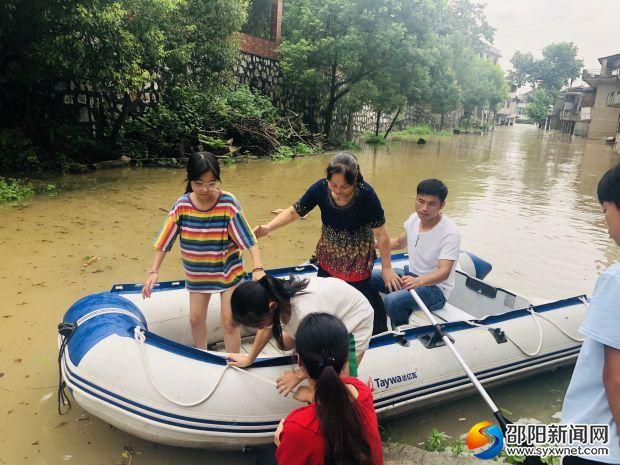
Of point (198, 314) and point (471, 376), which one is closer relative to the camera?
point (471, 376)

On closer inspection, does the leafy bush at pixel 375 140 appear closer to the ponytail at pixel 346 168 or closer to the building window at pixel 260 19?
the building window at pixel 260 19

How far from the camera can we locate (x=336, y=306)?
2.15m

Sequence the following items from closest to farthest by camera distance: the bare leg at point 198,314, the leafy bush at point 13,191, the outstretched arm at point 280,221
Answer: the bare leg at point 198,314 < the outstretched arm at point 280,221 < the leafy bush at point 13,191

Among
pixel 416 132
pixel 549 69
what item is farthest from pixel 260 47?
pixel 549 69

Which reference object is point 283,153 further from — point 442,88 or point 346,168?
point 442,88

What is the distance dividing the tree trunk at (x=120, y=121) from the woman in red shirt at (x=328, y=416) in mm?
10121

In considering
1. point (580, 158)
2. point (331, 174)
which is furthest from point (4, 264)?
point (580, 158)

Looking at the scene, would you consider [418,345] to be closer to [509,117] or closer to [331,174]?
[331,174]

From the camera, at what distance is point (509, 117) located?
259 feet

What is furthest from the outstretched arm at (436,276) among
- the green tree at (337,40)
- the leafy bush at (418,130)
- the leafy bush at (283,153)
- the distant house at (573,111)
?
the distant house at (573,111)

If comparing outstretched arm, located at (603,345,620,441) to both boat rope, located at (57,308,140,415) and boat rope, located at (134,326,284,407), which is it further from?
boat rope, located at (57,308,140,415)

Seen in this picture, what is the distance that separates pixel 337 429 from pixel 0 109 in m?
10.6

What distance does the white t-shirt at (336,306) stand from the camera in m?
2.08

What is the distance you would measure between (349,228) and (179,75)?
30.2ft
